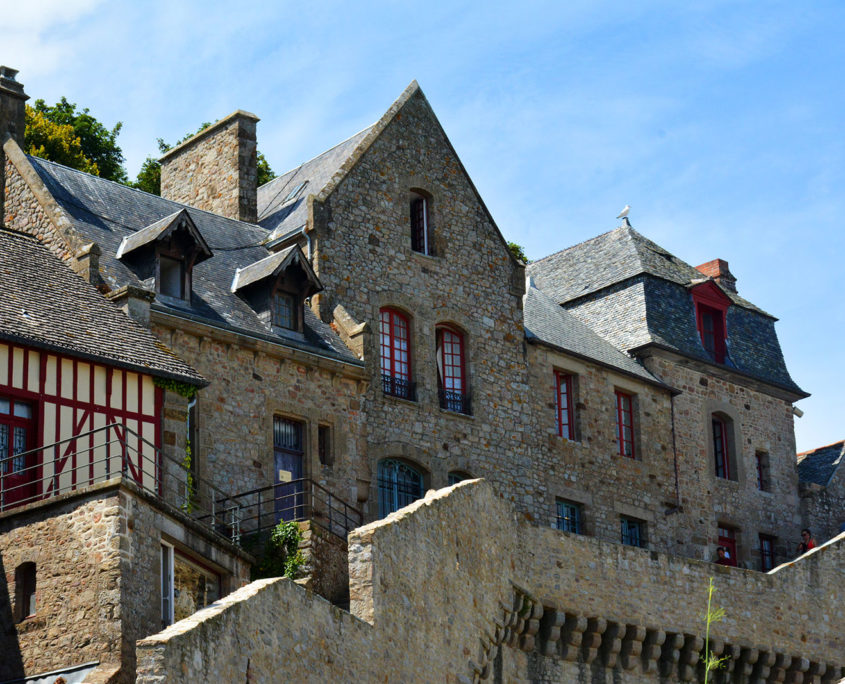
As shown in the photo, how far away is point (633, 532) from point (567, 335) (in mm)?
3646

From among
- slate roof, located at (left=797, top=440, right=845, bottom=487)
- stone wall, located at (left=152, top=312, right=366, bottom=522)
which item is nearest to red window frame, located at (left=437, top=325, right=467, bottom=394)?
stone wall, located at (left=152, top=312, right=366, bottom=522)

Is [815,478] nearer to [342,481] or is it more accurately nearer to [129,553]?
[342,481]

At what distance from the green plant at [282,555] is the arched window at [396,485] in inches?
170

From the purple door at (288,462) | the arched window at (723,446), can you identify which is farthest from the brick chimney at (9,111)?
the arched window at (723,446)

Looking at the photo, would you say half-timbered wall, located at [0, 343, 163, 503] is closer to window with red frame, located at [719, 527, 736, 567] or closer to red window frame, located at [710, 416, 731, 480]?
window with red frame, located at [719, 527, 736, 567]

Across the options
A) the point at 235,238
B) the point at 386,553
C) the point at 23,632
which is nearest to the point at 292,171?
the point at 235,238

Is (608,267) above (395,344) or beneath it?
above

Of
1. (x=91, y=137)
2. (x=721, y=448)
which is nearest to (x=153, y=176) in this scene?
(x=91, y=137)

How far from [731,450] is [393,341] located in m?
8.72

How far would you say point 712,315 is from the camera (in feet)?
105

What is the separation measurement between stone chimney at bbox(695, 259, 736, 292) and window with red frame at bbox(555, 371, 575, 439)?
7412mm

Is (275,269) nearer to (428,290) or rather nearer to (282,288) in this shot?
(282,288)

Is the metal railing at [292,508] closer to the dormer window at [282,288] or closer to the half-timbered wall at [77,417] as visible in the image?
the half-timbered wall at [77,417]

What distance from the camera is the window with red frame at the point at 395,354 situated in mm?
24609
